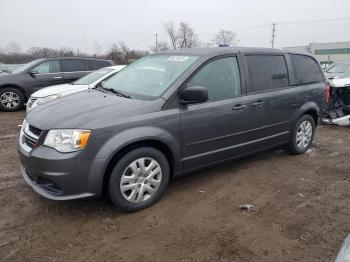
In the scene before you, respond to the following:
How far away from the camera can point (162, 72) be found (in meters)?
4.31

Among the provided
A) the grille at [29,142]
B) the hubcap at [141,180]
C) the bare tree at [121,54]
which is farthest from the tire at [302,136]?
the bare tree at [121,54]

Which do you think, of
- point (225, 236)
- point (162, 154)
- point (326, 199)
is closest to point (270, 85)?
point (326, 199)

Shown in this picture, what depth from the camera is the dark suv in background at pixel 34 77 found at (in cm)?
1029

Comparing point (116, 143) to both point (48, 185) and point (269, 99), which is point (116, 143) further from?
Result: point (269, 99)

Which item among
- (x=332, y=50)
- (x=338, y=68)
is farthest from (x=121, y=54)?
(x=332, y=50)

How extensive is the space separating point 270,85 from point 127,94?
2140 mm

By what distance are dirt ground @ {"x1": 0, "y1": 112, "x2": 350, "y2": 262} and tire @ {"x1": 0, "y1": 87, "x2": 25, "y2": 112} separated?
6.06 m

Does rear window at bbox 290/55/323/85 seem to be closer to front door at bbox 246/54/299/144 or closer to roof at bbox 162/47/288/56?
front door at bbox 246/54/299/144

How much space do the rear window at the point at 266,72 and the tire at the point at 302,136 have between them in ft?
2.59

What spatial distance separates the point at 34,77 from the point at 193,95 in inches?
324

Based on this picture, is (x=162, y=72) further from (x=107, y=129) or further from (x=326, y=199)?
(x=326, y=199)

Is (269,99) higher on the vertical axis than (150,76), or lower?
lower

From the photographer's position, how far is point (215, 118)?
13.7 ft

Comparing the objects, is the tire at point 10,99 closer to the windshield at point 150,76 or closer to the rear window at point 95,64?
the rear window at point 95,64
